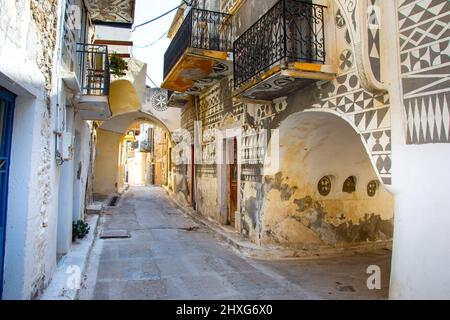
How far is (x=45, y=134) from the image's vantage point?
4352 mm

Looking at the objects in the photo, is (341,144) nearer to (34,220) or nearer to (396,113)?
(396,113)

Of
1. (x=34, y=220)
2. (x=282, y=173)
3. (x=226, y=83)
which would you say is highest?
(x=226, y=83)

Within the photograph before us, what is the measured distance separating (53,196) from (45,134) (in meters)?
1.11

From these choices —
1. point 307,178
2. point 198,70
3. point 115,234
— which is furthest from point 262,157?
point 115,234

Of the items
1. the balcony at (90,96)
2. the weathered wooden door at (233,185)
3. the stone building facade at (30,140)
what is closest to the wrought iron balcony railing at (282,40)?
the balcony at (90,96)

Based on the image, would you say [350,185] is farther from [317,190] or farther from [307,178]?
[307,178]

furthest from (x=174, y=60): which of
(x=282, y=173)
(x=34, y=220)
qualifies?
(x=34, y=220)

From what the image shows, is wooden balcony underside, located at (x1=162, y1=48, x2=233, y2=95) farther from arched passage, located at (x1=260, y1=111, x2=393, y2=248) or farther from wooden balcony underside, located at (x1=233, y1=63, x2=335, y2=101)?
arched passage, located at (x1=260, y1=111, x2=393, y2=248)

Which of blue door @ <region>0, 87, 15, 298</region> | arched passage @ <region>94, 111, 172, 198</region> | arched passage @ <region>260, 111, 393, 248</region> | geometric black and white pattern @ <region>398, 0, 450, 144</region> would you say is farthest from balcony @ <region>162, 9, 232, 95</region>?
arched passage @ <region>94, 111, 172, 198</region>

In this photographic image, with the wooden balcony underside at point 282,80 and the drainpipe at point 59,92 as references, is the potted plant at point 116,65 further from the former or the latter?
the drainpipe at point 59,92

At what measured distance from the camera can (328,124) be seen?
6.76m

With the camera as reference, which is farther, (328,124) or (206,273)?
(328,124)

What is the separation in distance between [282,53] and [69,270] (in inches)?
196

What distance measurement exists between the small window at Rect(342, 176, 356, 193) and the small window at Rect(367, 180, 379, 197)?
0.38 m
